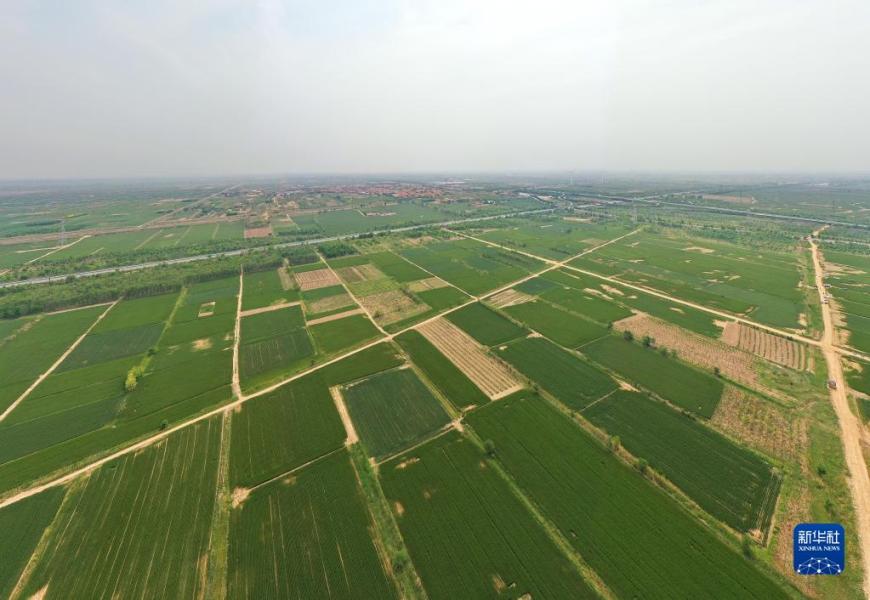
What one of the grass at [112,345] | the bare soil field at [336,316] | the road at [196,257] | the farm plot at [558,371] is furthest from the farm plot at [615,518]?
the road at [196,257]

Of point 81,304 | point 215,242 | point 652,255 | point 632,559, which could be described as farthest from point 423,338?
point 215,242

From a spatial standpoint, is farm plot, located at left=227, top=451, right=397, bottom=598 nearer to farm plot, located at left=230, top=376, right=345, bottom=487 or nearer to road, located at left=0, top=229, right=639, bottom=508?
farm plot, located at left=230, top=376, right=345, bottom=487

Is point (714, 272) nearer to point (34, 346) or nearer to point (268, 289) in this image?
point (268, 289)

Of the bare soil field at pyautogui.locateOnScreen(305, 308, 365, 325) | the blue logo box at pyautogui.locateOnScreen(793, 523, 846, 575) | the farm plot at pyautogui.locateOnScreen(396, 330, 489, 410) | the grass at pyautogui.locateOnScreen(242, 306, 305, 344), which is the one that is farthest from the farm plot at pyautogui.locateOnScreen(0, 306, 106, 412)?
the blue logo box at pyautogui.locateOnScreen(793, 523, 846, 575)

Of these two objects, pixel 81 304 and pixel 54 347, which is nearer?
pixel 54 347

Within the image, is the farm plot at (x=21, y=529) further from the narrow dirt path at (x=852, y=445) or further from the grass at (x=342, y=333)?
the narrow dirt path at (x=852, y=445)

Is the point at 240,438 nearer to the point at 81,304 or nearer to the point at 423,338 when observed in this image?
the point at 423,338

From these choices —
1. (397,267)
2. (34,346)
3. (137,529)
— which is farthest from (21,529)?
(397,267)
